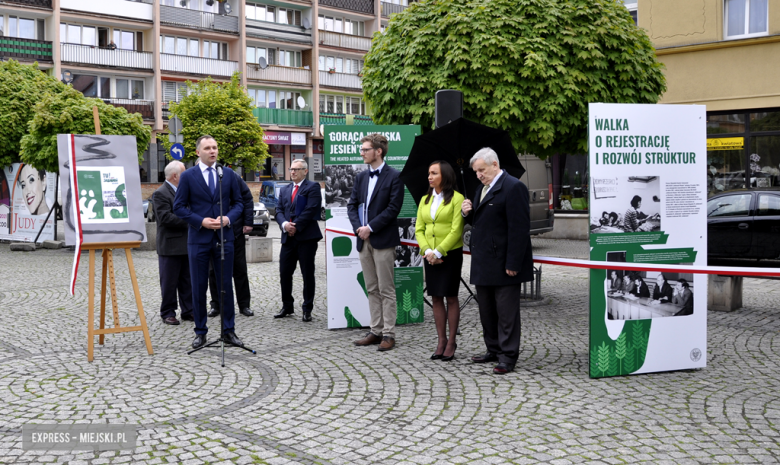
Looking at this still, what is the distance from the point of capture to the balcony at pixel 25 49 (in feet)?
131

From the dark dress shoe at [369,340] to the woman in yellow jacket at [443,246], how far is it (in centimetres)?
84

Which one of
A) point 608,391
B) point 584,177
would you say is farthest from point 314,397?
point 584,177

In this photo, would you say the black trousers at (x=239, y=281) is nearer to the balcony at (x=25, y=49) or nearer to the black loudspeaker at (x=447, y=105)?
the black loudspeaker at (x=447, y=105)

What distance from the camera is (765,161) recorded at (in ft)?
61.2

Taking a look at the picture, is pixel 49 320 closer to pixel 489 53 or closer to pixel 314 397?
pixel 314 397

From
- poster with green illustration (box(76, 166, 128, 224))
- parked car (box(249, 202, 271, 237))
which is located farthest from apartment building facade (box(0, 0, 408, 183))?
poster with green illustration (box(76, 166, 128, 224))

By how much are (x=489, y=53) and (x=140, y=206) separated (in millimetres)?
5069

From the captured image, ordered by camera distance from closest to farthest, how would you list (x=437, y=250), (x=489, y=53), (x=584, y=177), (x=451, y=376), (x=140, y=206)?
(x=451, y=376)
(x=437, y=250)
(x=140, y=206)
(x=489, y=53)
(x=584, y=177)

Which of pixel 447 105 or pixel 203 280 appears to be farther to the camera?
pixel 447 105

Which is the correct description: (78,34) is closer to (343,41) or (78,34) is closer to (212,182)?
(343,41)

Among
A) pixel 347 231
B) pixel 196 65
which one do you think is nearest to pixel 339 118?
pixel 196 65

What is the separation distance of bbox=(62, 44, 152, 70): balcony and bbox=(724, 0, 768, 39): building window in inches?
1339

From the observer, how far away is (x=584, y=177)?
2336 centimetres

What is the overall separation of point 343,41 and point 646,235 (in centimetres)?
4892
